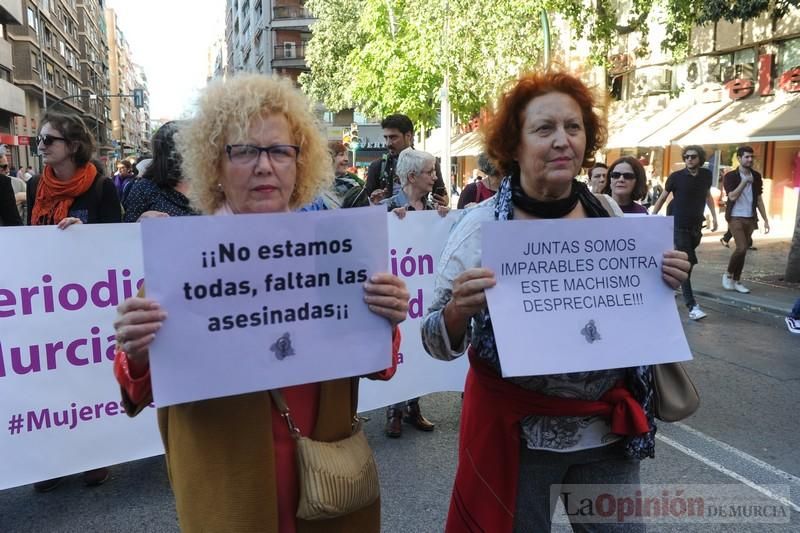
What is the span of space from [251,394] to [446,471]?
93.1 inches

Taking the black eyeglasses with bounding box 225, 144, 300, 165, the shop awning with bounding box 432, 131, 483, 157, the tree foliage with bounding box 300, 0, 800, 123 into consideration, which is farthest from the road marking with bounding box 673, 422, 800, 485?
the shop awning with bounding box 432, 131, 483, 157

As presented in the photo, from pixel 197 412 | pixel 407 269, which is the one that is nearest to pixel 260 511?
pixel 197 412

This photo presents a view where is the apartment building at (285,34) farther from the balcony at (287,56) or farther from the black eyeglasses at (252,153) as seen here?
the black eyeglasses at (252,153)

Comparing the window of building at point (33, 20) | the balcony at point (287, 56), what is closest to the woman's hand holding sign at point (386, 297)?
Result: the window of building at point (33, 20)

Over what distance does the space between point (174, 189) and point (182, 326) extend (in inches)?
82.7

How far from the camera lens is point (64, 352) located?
3.24 m

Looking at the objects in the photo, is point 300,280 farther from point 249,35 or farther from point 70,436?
point 249,35

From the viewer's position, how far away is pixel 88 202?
12.3ft

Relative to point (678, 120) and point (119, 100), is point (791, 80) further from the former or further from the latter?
point (119, 100)

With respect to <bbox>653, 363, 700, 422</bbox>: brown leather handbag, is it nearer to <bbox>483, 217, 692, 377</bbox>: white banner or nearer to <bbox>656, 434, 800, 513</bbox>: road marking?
<bbox>483, 217, 692, 377</bbox>: white banner

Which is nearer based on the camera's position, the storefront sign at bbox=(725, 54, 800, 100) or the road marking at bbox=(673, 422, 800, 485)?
the road marking at bbox=(673, 422, 800, 485)

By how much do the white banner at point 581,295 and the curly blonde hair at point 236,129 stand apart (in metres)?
0.54

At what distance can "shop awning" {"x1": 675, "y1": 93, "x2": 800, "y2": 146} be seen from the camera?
44.9ft

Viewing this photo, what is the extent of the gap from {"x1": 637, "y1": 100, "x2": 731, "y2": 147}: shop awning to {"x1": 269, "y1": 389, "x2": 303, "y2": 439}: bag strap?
17.5 m
